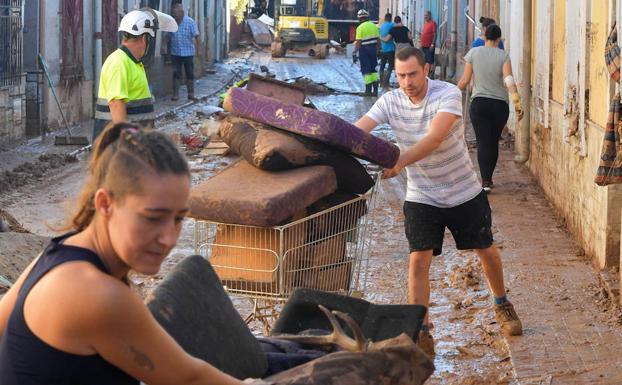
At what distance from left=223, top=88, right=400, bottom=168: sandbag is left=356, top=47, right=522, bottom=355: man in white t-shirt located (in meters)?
0.62

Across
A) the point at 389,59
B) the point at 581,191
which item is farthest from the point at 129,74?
the point at 389,59

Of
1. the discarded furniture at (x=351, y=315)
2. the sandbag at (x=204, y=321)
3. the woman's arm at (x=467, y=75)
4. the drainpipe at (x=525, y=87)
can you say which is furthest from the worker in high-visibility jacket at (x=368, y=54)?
the sandbag at (x=204, y=321)

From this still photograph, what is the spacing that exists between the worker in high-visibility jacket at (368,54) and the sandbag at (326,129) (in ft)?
73.6

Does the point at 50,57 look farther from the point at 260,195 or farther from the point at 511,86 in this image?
the point at 260,195

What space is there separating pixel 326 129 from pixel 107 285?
332 cm

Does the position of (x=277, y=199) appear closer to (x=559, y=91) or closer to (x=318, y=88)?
(x=559, y=91)

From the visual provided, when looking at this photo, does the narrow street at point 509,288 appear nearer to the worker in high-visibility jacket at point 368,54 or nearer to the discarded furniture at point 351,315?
the discarded furniture at point 351,315

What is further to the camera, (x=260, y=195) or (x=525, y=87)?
(x=525, y=87)

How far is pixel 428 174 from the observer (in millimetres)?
7000

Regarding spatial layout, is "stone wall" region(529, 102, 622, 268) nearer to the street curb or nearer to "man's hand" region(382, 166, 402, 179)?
the street curb

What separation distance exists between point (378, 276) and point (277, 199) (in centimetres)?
351

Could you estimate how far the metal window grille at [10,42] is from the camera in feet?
55.7

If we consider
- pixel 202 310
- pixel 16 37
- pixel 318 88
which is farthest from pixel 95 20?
pixel 202 310

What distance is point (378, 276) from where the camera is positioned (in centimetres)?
934
